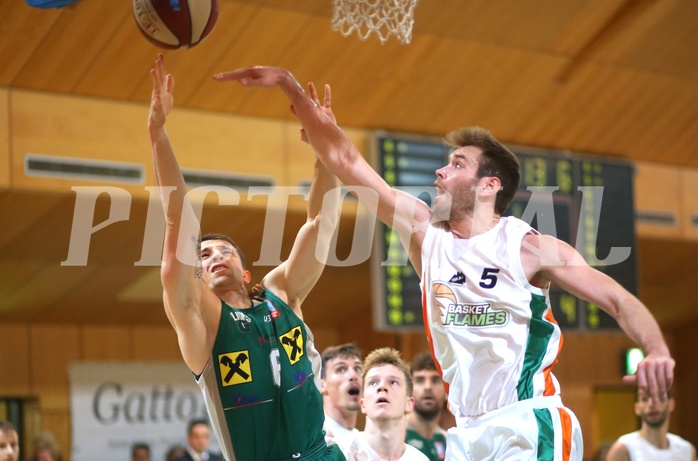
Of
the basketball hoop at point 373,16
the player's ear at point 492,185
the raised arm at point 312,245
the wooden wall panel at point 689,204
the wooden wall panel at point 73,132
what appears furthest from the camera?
the wooden wall panel at point 689,204

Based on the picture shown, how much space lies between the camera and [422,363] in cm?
916

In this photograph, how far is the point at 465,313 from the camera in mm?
4977

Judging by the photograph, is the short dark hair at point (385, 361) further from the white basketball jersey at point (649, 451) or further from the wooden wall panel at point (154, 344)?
the wooden wall panel at point (154, 344)

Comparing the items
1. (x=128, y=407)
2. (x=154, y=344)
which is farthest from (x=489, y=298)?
(x=154, y=344)

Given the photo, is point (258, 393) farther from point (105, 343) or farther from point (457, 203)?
point (105, 343)

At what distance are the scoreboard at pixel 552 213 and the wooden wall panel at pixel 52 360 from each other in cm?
491

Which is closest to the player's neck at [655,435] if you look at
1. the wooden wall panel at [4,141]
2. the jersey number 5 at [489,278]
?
the jersey number 5 at [489,278]

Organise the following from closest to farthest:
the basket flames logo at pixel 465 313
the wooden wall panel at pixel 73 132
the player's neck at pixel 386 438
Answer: the basket flames logo at pixel 465 313, the player's neck at pixel 386 438, the wooden wall panel at pixel 73 132

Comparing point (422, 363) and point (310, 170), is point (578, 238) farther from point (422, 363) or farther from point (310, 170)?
point (422, 363)

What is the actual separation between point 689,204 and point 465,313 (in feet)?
38.8

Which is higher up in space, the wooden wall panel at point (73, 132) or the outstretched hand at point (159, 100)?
the wooden wall panel at point (73, 132)

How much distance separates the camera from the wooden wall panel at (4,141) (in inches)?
421

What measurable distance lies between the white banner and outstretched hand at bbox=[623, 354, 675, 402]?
1114cm

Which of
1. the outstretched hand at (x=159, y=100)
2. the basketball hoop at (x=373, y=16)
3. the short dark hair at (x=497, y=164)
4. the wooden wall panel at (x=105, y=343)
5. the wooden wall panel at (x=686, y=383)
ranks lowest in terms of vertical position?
the wooden wall panel at (x=686, y=383)
